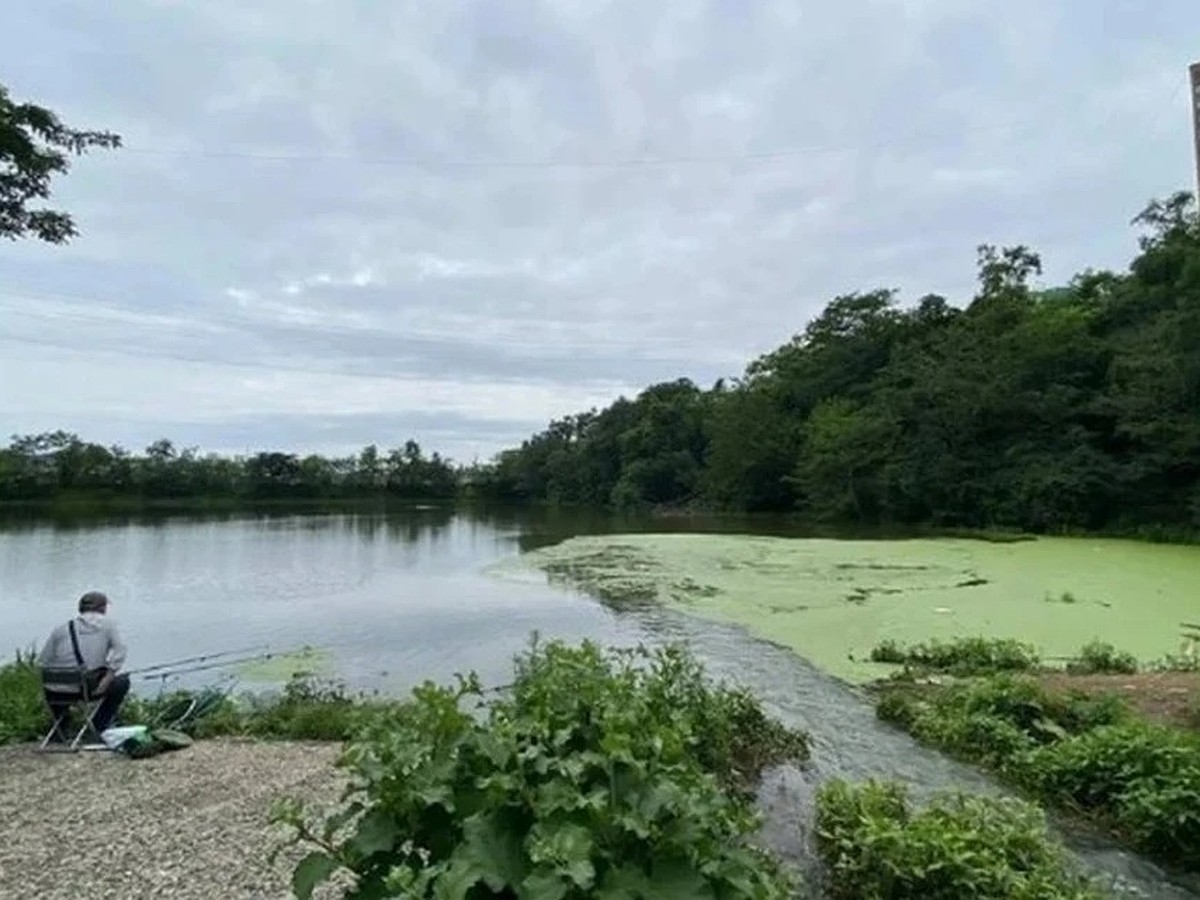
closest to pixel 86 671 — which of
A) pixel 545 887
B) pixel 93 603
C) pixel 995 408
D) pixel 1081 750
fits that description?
pixel 93 603

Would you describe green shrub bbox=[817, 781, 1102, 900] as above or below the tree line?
below

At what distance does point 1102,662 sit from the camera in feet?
24.3

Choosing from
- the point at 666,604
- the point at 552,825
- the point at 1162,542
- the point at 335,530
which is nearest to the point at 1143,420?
the point at 1162,542

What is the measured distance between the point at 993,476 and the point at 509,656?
2216cm

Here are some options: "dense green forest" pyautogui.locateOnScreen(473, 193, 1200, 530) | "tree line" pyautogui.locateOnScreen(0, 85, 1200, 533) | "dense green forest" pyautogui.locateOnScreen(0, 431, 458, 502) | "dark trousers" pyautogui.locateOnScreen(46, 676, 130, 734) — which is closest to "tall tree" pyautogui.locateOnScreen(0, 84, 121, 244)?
"tree line" pyautogui.locateOnScreen(0, 85, 1200, 533)

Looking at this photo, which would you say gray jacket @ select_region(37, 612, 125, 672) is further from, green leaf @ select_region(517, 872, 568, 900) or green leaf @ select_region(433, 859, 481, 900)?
green leaf @ select_region(517, 872, 568, 900)

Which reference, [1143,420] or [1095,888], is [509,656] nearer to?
[1095,888]

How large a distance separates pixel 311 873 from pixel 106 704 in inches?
208

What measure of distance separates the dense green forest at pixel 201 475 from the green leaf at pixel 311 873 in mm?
50680

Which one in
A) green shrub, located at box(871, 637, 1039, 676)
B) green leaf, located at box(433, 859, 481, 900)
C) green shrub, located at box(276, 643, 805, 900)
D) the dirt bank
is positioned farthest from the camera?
green shrub, located at box(871, 637, 1039, 676)

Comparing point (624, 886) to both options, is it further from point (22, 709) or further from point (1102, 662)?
point (1102, 662)

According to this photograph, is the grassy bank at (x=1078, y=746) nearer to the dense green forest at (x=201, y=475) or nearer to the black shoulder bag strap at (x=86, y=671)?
the black shoulder bag strap at (x=86, y=671)

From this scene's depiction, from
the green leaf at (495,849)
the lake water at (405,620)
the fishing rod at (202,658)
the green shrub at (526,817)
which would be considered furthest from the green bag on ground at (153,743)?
the green leaf at (495,849)

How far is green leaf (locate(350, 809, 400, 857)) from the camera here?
1760mm
